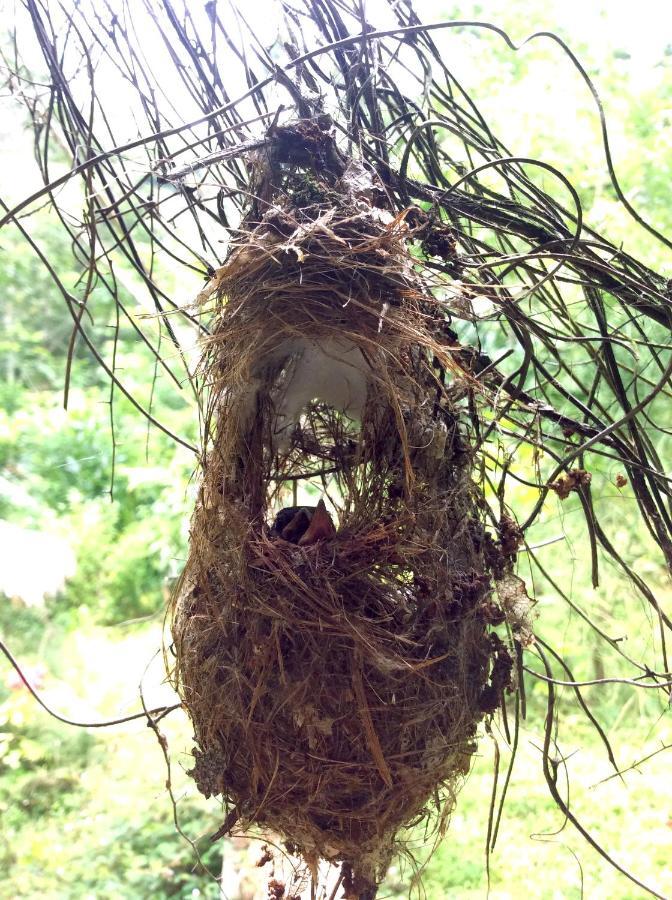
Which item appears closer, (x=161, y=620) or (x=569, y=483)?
(x=569, y=483)

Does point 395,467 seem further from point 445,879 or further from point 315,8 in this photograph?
point 445,879

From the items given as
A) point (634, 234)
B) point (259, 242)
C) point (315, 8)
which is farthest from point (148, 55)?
point (634, 234)

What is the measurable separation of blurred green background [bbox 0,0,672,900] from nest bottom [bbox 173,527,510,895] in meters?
0.74

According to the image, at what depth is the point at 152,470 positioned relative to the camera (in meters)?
2.36

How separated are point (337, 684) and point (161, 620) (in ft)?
2.91

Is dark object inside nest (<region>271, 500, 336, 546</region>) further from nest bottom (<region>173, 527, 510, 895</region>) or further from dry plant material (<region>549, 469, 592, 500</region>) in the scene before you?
dry plant material (<region>549, 469, 592, 500</region>)

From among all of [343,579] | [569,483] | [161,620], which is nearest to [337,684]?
[343,579]

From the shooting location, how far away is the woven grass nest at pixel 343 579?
1.96 feet

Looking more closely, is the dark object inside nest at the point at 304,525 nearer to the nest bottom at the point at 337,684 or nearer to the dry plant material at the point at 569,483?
the nest bottom at the point at 337,684

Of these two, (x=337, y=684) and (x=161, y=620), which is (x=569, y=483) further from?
(x=161, y=620)

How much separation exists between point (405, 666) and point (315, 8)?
588mm

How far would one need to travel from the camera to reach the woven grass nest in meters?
0.60

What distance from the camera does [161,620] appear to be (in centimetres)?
143

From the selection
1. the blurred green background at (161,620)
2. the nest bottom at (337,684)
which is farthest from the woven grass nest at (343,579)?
the blurred green background at (161,620)
